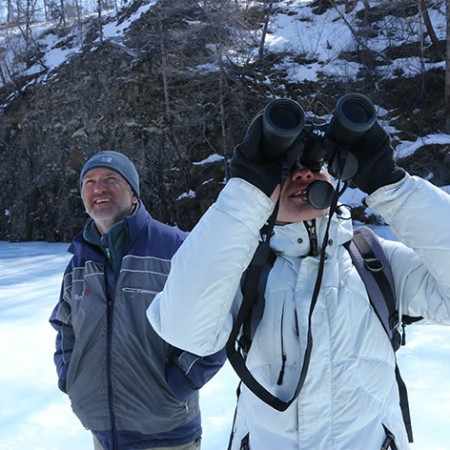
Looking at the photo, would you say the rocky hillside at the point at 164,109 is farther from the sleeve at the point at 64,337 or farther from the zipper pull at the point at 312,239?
the zipper pull at the point at 312,239

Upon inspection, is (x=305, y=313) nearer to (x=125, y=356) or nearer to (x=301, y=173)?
(x=301, y=173)

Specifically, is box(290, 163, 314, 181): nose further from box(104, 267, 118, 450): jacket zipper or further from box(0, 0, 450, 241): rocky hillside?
box(0, 0, 450, 241): rocky hillside

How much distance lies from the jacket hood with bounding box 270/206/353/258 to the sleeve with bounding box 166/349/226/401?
0.80 meters

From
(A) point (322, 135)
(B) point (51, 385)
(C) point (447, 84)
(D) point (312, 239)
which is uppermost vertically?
(A) point (322, 135)

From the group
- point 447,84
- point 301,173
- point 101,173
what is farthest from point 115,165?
point 447,84

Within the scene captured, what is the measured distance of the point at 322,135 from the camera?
1191 mm

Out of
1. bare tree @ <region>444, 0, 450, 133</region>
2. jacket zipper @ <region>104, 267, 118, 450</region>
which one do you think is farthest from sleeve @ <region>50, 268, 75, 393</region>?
bare tree @ <region>444, 0, 450, 133</region>

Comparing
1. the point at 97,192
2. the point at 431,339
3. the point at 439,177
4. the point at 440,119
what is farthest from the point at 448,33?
the point at 97,192

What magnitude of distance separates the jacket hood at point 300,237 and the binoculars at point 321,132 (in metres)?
0.15

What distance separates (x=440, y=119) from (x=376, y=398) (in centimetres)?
1346

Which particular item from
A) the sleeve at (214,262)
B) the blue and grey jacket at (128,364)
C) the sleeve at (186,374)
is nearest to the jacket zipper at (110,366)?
the blue and grey jacket at (128,364)

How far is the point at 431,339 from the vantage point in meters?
4.06

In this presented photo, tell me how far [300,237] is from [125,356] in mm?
998

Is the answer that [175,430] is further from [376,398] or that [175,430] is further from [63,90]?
[63,90]
